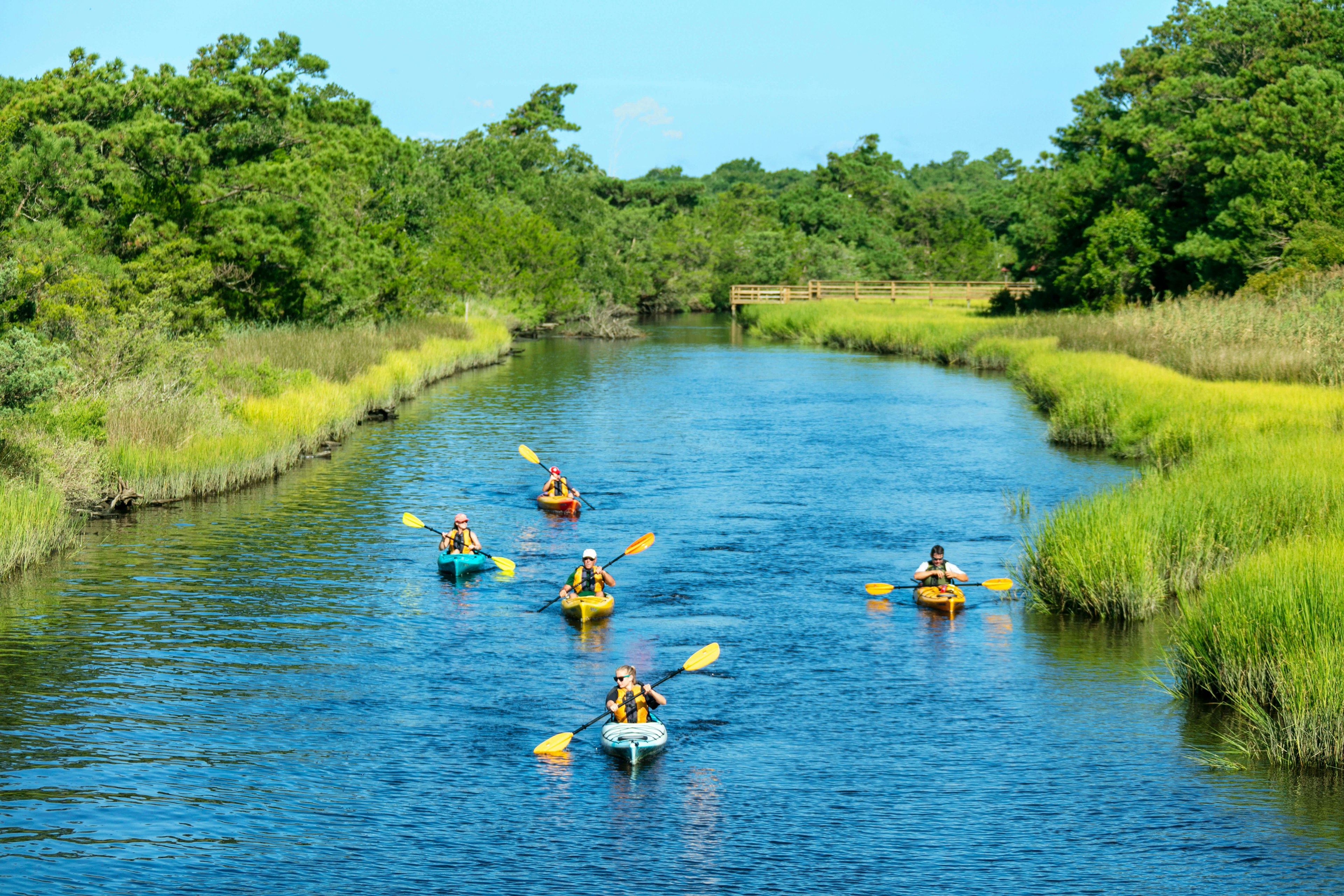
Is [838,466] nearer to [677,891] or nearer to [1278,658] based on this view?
[1278,658]

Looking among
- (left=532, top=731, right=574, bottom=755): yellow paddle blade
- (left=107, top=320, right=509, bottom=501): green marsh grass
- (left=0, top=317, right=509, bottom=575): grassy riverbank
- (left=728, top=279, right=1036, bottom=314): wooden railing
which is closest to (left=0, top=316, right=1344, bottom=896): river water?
(left=532, top=731, right=574, bottom=755): yellow paddle blade

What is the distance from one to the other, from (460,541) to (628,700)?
8805 mm

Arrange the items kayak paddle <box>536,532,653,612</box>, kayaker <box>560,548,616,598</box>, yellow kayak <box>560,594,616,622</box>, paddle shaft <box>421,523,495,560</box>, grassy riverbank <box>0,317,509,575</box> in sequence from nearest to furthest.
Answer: yellow kayak <box>560,594,616,622</box>, kayaker <box>560,548,616,598</box>, kayak paddle <box>536,532,653,612</box>, paddle shaft <box>421,523,495,560</box>, grassy riverbank <box>0,317,509,575</box>

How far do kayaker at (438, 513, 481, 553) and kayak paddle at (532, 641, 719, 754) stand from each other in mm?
6100

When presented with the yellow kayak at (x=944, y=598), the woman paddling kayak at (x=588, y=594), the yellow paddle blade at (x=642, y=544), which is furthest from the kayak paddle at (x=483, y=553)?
the yellow kayak at (x=944, y=598)

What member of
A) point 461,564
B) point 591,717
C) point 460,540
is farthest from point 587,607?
point 591,717

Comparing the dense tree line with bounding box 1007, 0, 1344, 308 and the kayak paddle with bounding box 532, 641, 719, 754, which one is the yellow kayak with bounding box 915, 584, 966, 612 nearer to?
the kayak paddle with bounding box 532, 641, 719, 754

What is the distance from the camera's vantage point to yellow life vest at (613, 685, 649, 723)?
14906mm

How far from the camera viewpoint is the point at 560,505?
92.6ft

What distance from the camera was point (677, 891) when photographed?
11.5m

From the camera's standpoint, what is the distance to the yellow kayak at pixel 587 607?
19984mm

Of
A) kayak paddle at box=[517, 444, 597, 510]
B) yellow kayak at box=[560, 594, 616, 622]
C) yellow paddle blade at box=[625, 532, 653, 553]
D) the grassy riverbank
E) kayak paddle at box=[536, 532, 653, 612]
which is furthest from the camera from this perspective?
kayak paddle at box=[517, 444, 597, 510]

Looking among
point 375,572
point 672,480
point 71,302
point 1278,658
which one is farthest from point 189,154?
point 1278,658

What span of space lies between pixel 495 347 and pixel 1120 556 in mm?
52661
